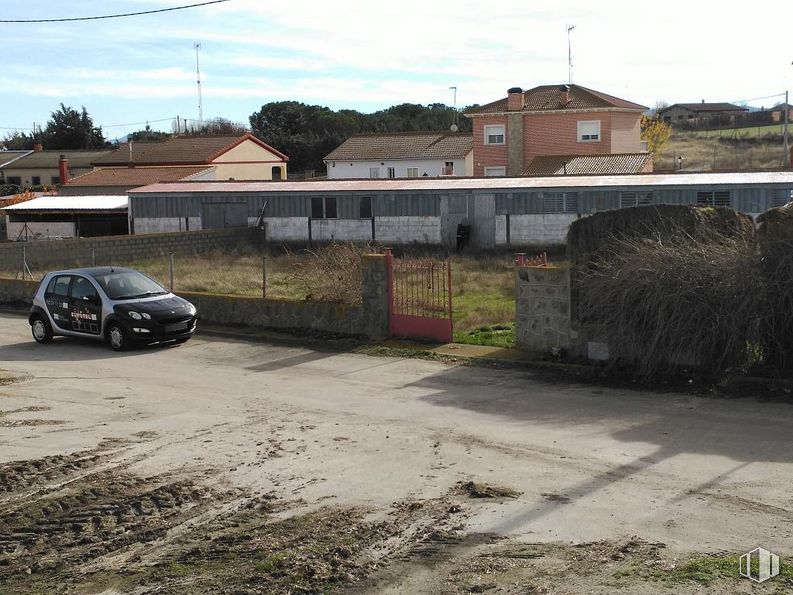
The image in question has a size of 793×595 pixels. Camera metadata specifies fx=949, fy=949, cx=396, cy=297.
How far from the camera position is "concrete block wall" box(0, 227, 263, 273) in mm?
31031

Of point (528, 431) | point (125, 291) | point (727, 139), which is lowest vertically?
point (528, 431)

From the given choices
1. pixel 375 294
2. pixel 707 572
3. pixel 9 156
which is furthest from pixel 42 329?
pixel 9 156

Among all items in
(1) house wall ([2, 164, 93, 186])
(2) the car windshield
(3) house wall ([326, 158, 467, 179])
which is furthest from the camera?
(1) house wall ([2, 164, 93, 186])

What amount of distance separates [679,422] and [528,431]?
6.39 ft

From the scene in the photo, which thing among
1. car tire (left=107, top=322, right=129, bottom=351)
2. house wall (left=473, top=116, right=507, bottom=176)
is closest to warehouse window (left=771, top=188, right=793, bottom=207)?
car tire (left=107, top=322, right=129, bottom=351)

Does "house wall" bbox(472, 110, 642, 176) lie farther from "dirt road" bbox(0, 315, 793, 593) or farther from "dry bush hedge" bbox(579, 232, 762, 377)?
"dirt road" bbox(0, 315, 793, 593)

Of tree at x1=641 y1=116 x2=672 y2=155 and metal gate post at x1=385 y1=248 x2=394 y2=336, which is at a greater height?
tree at x1=641 y1=116 x2=672 y2=155

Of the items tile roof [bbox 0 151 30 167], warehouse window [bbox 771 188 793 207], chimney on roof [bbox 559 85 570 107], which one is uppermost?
chimney on roof [bbox 559 85 570 107]

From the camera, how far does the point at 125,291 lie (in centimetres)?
1875

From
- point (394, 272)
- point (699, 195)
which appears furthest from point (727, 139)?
point (394, 272)

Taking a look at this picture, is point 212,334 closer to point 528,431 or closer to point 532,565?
point 528,431

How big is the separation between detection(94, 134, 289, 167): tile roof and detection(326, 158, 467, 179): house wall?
4340 millimetres

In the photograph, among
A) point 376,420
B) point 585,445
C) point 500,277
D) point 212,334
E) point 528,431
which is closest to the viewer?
point 585,445

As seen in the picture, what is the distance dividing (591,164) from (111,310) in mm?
37728
